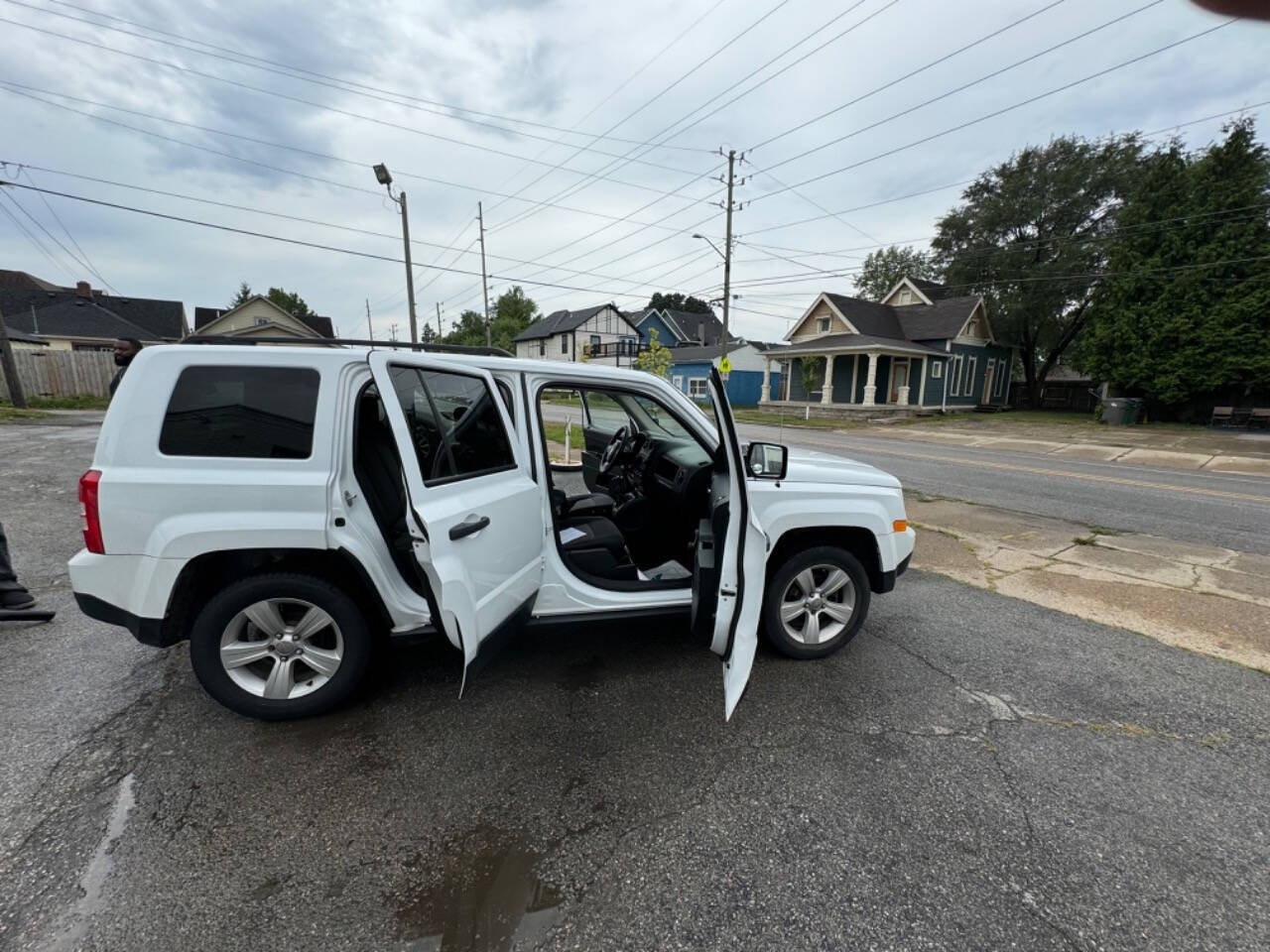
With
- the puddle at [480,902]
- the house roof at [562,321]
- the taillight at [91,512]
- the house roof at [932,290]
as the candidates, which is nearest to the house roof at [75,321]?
the house roof at [562,321]

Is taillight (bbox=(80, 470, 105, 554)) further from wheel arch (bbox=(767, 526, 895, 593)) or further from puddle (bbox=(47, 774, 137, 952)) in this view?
wheel arch (bbox=(767, 526, 895, 593))

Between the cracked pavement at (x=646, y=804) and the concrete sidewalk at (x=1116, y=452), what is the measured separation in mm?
13789

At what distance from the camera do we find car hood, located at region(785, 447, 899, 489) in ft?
11.1

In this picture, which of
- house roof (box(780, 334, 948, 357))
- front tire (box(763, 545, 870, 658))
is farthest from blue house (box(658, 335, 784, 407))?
front tire (box(763, 545, 870, 658))

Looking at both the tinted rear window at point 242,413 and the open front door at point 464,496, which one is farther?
the tinted rear window at point 242,413

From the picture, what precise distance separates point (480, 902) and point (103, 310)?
52.2 meters

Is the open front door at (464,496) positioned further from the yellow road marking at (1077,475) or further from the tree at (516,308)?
the tree at (516,308)

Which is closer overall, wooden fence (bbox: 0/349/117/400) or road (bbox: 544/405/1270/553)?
road (bbox: 544/405/1270/553)

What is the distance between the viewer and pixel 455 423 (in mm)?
2977

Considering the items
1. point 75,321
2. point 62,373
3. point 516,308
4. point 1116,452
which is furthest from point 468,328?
point 1116,452

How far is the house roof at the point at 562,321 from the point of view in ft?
166

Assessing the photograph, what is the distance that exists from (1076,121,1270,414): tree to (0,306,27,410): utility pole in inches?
1582

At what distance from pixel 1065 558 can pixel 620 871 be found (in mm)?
5712

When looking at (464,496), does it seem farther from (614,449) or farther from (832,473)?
(614,449)
